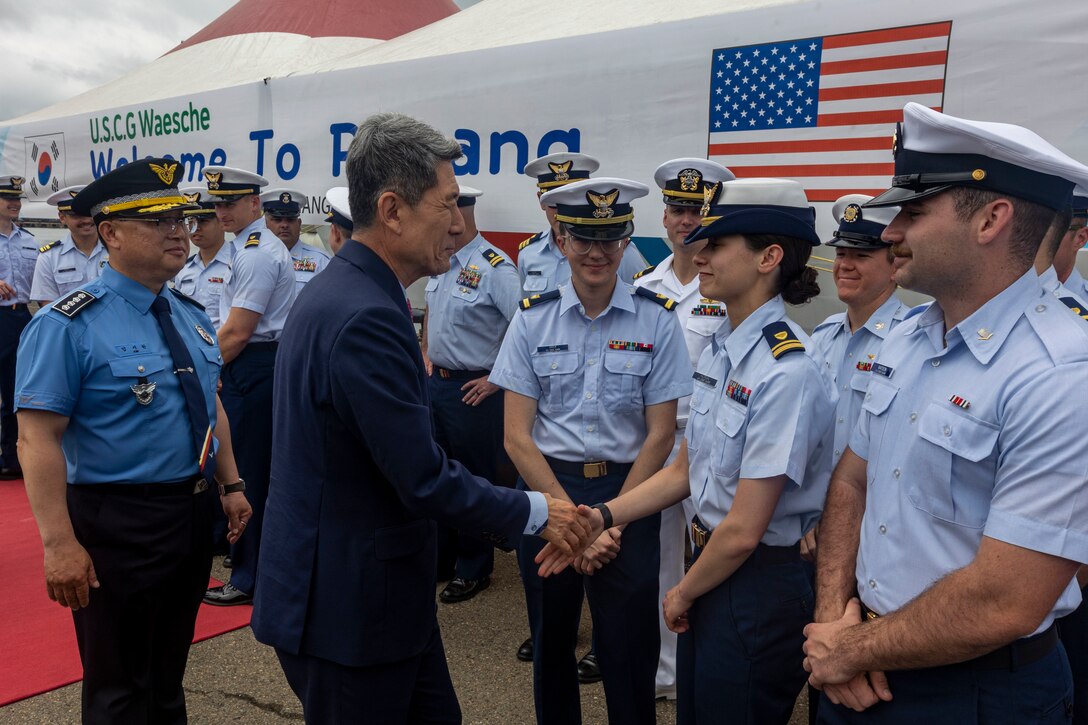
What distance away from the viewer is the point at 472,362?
4.09m

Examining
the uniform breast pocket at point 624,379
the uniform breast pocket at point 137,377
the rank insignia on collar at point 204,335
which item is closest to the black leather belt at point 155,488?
the uniform breast pocket at point 137,377

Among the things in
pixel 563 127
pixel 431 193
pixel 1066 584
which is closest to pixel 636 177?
pixel 563 127

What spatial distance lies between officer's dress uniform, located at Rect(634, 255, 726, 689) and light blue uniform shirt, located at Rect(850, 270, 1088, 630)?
1.47 m

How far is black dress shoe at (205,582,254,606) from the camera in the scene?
157 inches

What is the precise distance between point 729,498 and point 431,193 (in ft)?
3.30

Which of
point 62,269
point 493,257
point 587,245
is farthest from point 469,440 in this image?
point 62,269

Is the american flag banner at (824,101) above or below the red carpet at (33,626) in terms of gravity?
above

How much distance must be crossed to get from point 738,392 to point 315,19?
7.64 meters

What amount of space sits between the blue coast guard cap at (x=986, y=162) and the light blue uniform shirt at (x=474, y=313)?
9.33 feet

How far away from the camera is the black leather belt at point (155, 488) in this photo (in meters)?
2.28

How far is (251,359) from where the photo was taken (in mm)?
4215

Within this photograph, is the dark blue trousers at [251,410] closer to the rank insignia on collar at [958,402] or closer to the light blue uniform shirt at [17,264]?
the light blue uniform shirt at [17,264]

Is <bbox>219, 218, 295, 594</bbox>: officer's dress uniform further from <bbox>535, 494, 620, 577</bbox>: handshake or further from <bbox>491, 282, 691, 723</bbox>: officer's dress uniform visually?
<bbox>535, 494, 620, 577</bbox>: handshake

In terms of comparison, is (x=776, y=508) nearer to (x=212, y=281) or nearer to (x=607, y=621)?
(x=607, y=621)
